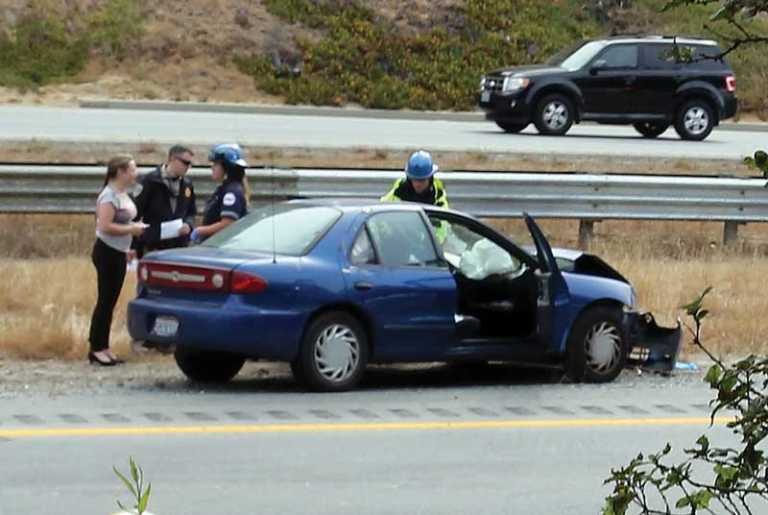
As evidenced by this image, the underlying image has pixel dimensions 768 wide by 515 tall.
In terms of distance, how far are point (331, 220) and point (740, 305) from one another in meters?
5.22

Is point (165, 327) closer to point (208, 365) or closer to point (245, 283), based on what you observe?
point (245, 283)

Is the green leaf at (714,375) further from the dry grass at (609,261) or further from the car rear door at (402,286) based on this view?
the dry grass at (609,261)

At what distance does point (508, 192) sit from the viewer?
687 inches

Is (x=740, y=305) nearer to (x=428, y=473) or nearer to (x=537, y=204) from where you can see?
(x=537, y=204)

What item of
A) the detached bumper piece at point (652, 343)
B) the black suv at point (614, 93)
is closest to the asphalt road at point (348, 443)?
the detached bumper piece at point (652, 343)

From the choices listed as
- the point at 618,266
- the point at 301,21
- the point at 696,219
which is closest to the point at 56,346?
the point at 618,266

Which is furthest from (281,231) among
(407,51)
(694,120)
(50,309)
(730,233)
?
(407,51)

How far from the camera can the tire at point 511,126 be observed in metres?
28.0

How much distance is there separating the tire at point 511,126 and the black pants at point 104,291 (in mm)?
16346

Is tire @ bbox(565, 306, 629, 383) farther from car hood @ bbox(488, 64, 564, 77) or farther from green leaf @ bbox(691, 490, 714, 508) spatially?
car hood @ bbox(488, 64, 564, 77)

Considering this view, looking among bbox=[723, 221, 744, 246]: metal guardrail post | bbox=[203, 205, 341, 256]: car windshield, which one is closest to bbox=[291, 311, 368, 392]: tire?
bbox=[203, 205, 341, 256]: car windshield

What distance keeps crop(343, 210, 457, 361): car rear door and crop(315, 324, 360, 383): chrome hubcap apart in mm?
210

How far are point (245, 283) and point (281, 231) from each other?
2.58ft

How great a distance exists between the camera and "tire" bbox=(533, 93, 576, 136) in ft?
90.5
